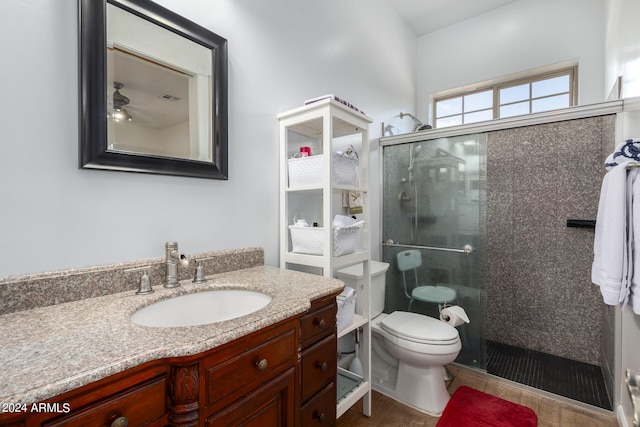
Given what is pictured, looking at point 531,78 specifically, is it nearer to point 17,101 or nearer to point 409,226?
point 409,226

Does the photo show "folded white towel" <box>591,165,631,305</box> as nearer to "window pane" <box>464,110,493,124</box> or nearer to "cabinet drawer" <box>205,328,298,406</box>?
"cabinet drawer" <box>205,328,298,406</box>

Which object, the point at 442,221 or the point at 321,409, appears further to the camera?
the point at 442,221

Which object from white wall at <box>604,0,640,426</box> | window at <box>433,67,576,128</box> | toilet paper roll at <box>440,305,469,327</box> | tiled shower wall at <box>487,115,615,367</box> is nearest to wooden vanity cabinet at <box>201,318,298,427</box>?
toilet paper roll at <box>440,305,469,327</box>

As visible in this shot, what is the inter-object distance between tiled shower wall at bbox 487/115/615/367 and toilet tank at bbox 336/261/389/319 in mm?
1139

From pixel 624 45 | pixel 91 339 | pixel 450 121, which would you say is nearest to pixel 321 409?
pixel 91 339

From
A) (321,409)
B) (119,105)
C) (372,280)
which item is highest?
(119,105)

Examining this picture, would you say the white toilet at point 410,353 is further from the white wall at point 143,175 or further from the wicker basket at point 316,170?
the white wall at point 143,175

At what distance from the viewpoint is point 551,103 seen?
2.78 metres

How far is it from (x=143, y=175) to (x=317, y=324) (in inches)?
33.0

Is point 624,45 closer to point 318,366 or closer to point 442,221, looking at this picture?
point 442,221

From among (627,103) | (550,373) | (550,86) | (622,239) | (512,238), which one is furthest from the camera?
(550,86)

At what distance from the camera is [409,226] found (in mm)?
2457

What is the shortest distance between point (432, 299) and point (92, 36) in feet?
7.77

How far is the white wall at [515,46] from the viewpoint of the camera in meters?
2.47
